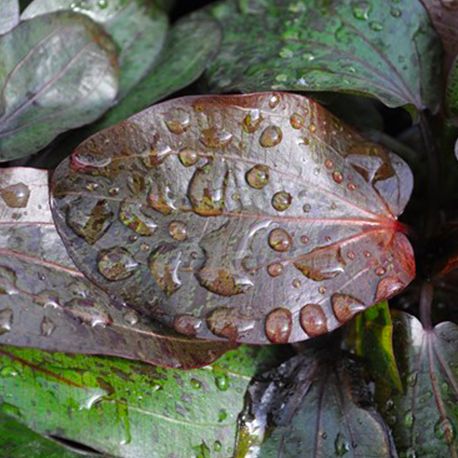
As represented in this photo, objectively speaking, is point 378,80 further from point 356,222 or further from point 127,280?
point 127,280

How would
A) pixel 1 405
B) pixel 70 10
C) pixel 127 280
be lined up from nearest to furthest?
pixel 127 280 < pixel 1 405 < pixel 70 10

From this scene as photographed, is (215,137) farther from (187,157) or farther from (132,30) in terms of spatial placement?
(132,30)

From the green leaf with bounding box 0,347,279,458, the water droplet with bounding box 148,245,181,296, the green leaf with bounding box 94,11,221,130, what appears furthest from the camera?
the green leaf with bounding box 94,11,221,130

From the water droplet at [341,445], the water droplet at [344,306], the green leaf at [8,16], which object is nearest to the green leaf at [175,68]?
the green leaf at [8,16]

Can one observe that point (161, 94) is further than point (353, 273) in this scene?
Yes

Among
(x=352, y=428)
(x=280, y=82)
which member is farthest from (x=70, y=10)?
(x=352, y=428)

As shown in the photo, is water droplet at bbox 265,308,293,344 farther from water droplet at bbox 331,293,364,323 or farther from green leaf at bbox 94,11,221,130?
green leaf at bbox 94,11,221,130

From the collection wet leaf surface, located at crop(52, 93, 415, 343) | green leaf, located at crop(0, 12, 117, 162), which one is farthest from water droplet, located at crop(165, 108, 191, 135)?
green leaf, located at crop(0, 12, 117, 162)
